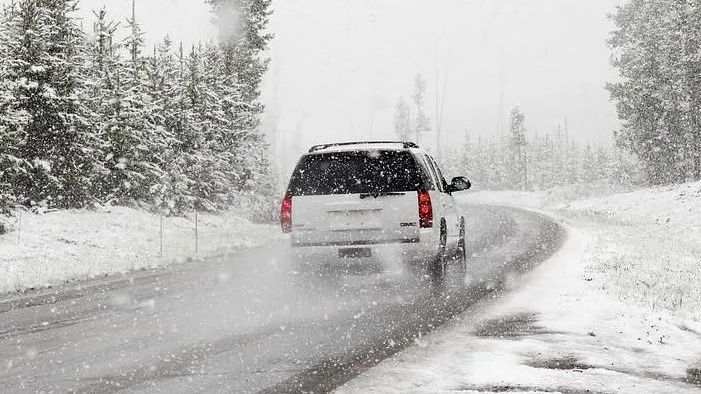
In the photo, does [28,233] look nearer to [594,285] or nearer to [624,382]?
[594,285]

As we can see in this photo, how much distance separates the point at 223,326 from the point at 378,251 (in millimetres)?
2726

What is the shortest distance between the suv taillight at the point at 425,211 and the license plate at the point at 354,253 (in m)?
0.81

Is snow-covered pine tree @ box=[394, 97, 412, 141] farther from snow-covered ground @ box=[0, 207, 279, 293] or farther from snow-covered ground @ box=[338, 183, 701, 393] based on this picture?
snow-covered ground @ box=[338, 183, 701, 393]

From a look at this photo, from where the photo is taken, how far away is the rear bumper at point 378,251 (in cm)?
933

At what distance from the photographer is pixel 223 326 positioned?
7.27m

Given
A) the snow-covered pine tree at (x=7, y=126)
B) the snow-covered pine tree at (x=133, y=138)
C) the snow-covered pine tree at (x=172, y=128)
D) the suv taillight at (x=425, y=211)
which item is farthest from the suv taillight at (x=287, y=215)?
the snow-covered pine tree at (x=172, y=128)

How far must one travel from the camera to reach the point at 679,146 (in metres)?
45.3

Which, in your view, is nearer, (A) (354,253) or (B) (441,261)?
(A) (354,253)

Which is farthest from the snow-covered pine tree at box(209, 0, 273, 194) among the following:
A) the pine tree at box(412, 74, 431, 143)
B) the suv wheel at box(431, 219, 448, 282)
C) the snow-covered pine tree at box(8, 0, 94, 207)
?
the pine tree at box(412, 74, 431, 143)

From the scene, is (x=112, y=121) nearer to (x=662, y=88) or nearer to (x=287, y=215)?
(x=287, y=215)

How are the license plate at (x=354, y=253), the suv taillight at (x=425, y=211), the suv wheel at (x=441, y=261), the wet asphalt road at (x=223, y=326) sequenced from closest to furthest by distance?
the wet asphalt road at (x=223, y=326)
the license plate at (x=354, y=253)
the suv taillight at (x=425, y=211)
the suv wheel at (x=441, y=261)

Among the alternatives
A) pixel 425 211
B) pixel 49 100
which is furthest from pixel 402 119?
pixel 425 211

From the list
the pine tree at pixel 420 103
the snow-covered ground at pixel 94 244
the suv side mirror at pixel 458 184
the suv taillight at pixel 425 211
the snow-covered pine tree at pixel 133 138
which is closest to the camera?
the suv taillight at pixel 425 211

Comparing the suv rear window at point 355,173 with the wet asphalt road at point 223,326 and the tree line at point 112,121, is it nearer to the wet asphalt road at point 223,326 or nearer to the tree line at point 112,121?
the wet asphalt road at point 223,326
